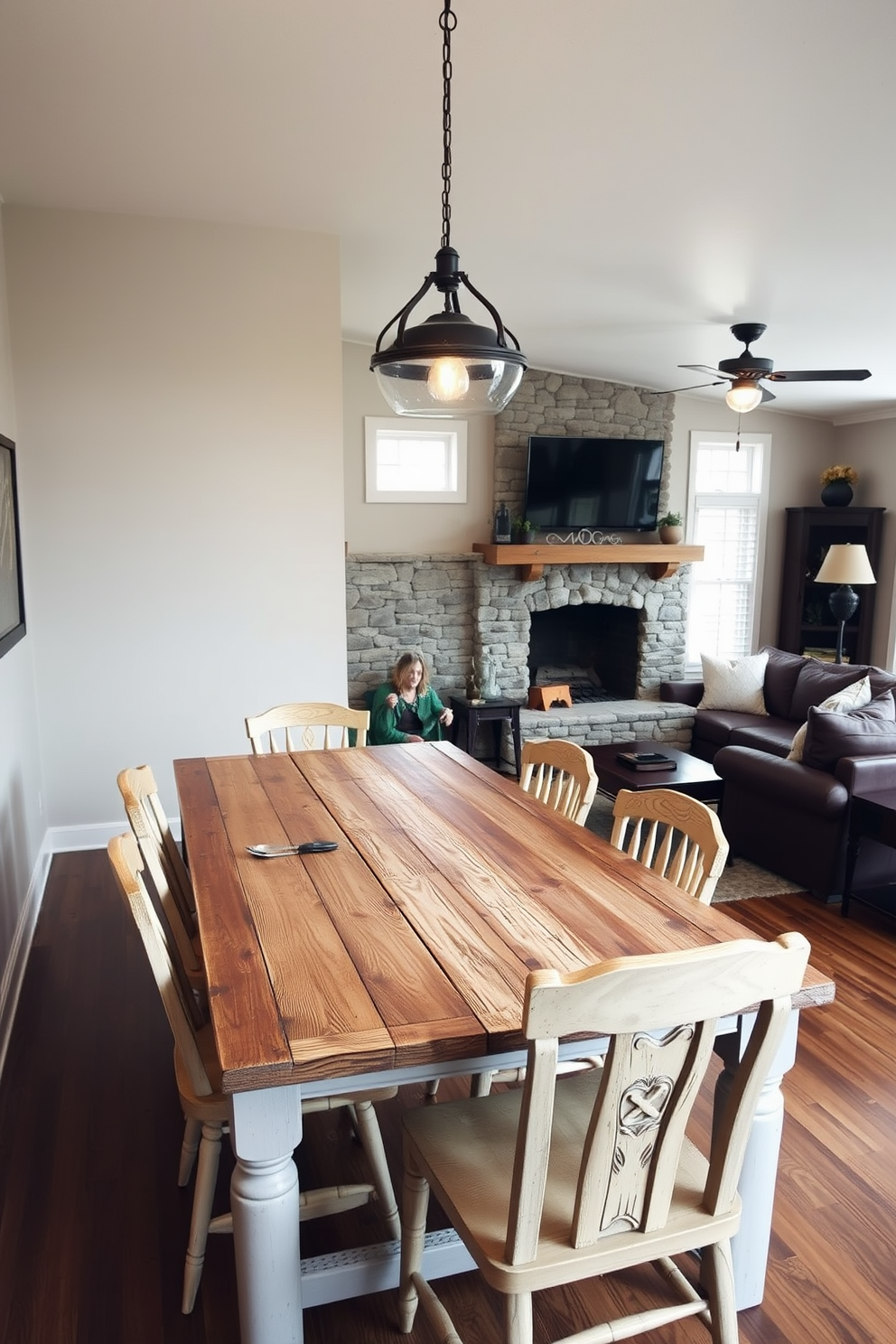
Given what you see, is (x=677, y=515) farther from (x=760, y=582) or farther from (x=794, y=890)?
(x=794, y=890)

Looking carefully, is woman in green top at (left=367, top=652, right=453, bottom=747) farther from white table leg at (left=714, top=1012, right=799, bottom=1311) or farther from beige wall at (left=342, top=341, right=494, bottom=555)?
white table leg at (left=714, top=1012, right=799, bottom=1311)

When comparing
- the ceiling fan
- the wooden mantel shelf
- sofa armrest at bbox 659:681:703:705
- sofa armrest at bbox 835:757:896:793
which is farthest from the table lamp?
sofa armrest at bbox 835:757:896:793

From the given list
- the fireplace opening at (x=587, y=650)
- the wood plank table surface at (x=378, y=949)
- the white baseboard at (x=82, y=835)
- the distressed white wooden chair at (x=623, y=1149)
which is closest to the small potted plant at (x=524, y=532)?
the fireplace opening at (x=587, y=650)

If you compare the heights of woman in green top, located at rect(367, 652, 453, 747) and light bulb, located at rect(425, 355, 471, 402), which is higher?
light bulb, located at rect(425, 355, 471, 402)

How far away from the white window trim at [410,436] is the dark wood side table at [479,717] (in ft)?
4.82

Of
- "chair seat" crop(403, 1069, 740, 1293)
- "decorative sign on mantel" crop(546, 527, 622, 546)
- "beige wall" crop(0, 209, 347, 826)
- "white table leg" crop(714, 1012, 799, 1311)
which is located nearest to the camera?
"chair seat" crop(403, 1069, 740, 1293)

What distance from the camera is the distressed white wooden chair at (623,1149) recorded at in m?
1.25

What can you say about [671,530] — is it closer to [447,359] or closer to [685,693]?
[685,693]

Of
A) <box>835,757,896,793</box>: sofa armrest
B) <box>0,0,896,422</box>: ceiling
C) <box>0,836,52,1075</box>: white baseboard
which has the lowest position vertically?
<box>0,836,52,1075</box>: white baseboard

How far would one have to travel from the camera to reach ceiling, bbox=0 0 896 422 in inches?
98.4

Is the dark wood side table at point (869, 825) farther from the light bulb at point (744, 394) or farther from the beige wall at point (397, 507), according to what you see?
the beige wall at point (397, 507)

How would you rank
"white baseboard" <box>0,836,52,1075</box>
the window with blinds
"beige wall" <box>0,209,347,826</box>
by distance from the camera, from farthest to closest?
the window with blinds, "beige wall" <box>0,209,347,826</box>, "white baseboard" <box>0,836,52,1075</box>

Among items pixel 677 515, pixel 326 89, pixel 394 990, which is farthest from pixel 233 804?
pixel 677 515

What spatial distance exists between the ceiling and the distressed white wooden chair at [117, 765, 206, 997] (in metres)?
2.11
